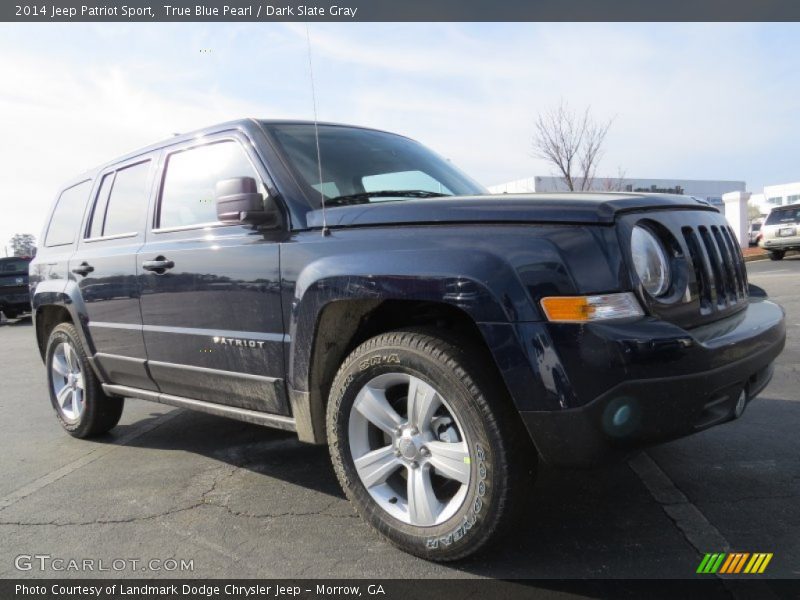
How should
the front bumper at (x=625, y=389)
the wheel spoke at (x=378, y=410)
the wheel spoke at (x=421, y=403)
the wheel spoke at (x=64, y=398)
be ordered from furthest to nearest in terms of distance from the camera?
the wheel spoke at (x=64, y=398)
the wheel spoke at (x=378, y=410)
the wheel spoke at (x=421, y=403)
the front bumper at (x=625, y=389)

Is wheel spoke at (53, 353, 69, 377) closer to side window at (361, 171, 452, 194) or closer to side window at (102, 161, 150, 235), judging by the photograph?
side window at (102, 161, 150, 235)

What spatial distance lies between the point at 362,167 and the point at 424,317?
3.57 ft

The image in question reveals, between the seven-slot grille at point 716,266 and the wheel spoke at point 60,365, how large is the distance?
4.36 meters

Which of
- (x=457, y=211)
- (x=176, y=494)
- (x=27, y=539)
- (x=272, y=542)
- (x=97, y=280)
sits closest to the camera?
(x=457, y=211)

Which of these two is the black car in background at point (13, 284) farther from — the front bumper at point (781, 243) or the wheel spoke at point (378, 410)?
the front bumper at point (781, 243)

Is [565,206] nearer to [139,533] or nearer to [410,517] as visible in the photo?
[410,517]

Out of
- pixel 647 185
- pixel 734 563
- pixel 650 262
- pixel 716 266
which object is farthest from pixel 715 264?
pixel 647 185

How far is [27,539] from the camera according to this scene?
2.93 meters

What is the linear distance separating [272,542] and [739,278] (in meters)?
2.40

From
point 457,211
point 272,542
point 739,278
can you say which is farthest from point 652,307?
point 272,542

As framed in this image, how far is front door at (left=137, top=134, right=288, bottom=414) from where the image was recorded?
296cm

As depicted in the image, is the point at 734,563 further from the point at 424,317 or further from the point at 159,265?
the point at 159,265

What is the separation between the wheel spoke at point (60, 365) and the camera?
4748 millimetres

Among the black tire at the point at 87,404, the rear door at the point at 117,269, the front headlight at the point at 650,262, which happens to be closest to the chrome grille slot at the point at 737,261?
the front headlight at the point at 650,262
